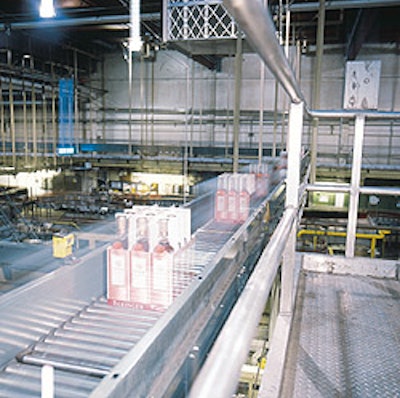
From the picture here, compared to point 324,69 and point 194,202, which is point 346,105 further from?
point 324,69

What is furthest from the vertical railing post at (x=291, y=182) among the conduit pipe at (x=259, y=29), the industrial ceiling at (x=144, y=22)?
the industrial ceiling at (x=144, y=22)

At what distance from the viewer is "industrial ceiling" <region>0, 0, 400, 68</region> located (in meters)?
6.36

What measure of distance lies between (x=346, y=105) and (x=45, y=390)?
7.72 ft

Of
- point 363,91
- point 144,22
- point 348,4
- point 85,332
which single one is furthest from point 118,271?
point 144,22

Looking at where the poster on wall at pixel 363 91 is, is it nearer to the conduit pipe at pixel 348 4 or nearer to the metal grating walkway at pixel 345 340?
the metal grating walkway at pixel 345 340

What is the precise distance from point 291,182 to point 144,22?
257 inches

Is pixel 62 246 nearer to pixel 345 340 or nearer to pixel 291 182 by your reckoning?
pixel 291 182

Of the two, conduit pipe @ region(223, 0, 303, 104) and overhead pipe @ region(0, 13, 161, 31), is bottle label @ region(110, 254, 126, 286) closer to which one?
conduit pipe @ region(223, 0, 303, 104)

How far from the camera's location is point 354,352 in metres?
1.43

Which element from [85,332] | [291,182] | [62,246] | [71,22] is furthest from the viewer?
[71,22]

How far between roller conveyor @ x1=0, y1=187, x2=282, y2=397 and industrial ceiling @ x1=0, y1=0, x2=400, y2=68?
4.78 meters

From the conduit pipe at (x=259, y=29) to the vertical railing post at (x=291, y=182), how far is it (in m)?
0.73

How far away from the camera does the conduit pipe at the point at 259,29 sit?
0.42m

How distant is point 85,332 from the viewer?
108cm
